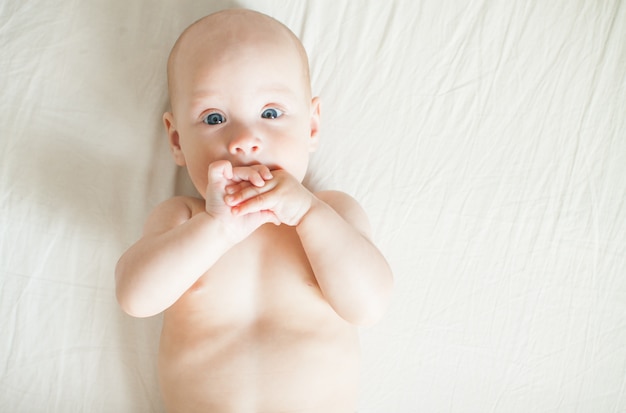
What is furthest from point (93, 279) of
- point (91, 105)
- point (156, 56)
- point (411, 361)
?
point (411, 361)

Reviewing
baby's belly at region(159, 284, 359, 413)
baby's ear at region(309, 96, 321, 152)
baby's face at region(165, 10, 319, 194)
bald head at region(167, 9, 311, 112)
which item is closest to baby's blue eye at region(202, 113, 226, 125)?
baby's face at region(165, 10, 319, 194)

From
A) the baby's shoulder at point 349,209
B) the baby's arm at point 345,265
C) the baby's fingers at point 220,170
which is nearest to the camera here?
the baby's fingers at point 220,170

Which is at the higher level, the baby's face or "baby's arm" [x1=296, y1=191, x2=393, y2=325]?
the baby's face

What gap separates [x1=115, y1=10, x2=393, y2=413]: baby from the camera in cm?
109

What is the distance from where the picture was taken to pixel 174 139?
4.13 ft

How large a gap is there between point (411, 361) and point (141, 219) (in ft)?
2.30

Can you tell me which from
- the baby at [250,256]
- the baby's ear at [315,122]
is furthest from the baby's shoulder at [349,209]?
the baby's ear at [315,122]

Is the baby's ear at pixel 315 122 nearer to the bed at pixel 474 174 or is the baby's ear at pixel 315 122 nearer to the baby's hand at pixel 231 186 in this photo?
the bed at pixel 474 174

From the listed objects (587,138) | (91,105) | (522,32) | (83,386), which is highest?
(522,32)

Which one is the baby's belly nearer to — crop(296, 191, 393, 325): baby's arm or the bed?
crop(296, 191, 393, 325): baby's arm

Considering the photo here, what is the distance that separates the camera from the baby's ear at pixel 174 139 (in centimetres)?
125

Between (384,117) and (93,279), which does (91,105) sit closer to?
(93,279)

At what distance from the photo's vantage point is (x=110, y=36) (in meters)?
1.34

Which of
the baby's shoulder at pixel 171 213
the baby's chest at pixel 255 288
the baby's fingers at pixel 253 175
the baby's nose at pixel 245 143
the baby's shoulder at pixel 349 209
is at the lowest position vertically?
the baby's chest at pixel 255 288
